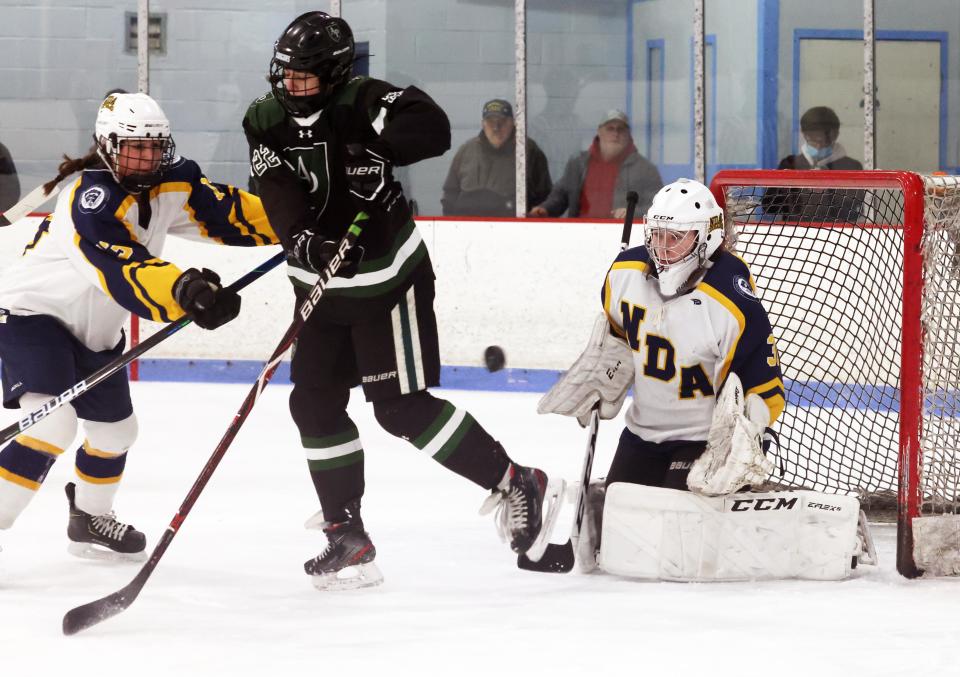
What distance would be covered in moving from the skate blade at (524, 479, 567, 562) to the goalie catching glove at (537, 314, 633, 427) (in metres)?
0.16

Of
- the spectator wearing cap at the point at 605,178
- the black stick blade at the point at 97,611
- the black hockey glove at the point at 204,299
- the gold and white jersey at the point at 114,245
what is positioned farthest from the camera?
the spectator wearing cap at the point at 605,178

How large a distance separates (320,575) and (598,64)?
130 inches

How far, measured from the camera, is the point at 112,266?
7.93 feet

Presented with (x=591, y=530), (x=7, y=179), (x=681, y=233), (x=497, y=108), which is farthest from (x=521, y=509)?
(x=7, y=179)

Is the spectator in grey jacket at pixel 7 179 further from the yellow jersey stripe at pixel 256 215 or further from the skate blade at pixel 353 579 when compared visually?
the skate blade at pixel 353 579

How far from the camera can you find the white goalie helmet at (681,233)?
2.55m

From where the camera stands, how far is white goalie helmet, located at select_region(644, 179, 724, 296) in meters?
2.55

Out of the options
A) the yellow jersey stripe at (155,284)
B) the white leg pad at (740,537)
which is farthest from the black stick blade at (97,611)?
the white leg pad at (740,537)

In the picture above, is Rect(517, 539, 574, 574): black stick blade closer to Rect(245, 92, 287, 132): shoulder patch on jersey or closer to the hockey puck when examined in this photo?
Rect(245, 92, 287, 132): shoulder patch on jersey

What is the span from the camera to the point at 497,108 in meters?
5.35

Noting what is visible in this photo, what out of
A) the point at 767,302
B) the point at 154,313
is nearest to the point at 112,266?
the point at 154,313

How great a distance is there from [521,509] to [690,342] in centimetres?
45

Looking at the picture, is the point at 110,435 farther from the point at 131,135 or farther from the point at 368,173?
the point at 368,173

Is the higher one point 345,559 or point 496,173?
point 496,173
